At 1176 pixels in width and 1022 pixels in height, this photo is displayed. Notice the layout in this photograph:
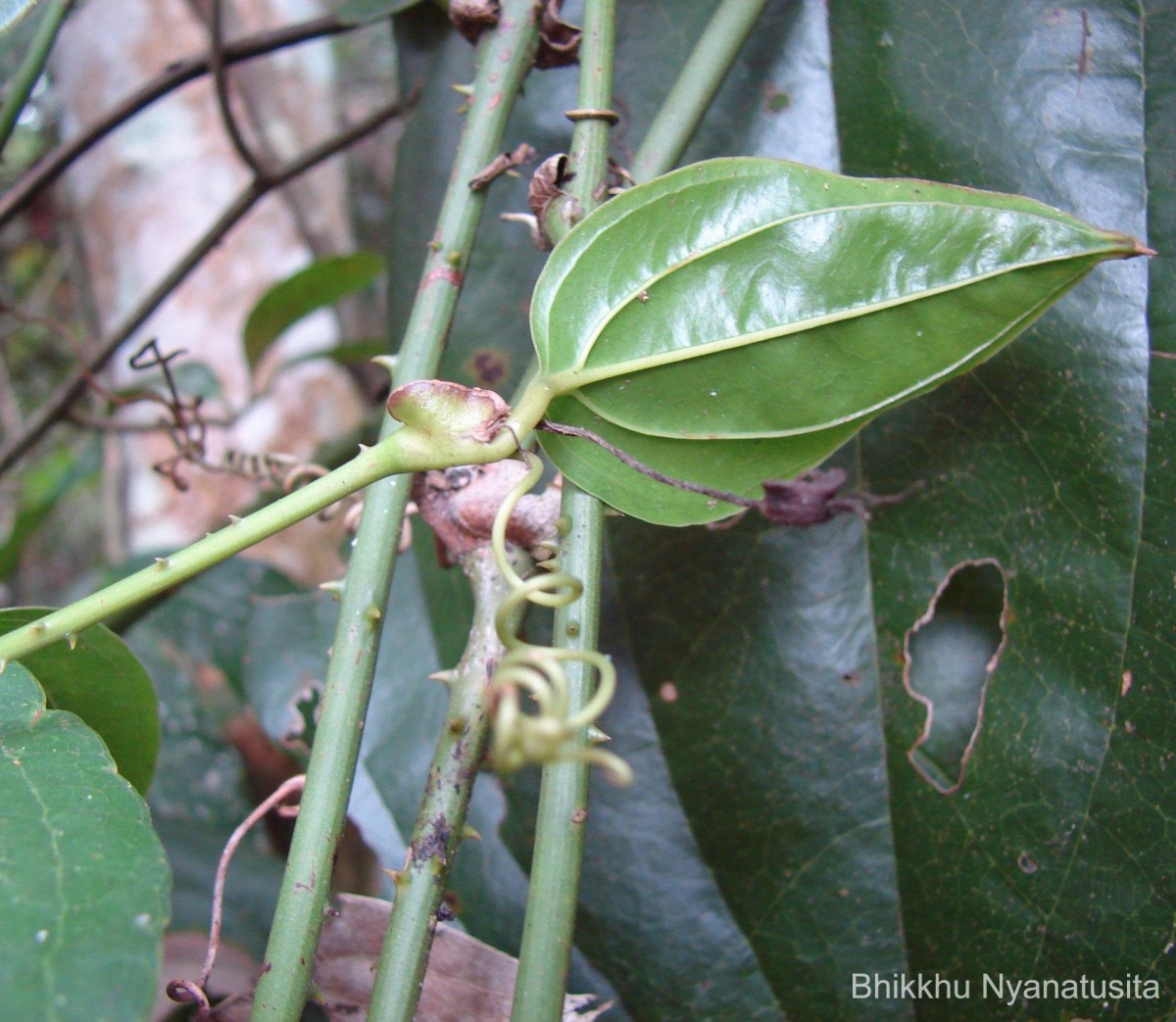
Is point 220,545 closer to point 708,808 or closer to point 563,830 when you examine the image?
point 563,830

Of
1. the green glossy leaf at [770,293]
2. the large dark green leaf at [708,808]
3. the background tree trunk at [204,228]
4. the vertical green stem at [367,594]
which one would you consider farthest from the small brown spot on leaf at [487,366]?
the background tree trunk at [204,228]

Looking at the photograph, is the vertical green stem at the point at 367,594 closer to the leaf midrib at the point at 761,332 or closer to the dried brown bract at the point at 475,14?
the dried brown bract at the point at 475,14

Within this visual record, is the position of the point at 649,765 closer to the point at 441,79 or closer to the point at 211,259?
the point at 441,79

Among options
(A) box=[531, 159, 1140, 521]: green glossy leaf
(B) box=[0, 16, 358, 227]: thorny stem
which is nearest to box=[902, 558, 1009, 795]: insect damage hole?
(A) box=[531, 159, 1140, 521]: green glossy leaf

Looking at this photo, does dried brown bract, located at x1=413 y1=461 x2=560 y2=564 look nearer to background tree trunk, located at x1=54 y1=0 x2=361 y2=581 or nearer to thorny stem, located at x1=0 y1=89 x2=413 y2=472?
thorny stem, located at x1=0 y1=89 x2=413 y2=472

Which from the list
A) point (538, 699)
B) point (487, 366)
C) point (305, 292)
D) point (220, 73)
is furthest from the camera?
point (305, 292)

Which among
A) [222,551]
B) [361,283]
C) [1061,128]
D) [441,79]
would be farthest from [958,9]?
[361,283]

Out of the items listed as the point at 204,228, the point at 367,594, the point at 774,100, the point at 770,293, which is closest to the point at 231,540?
the point at 367,594

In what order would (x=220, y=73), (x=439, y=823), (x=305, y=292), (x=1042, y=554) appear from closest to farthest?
(x=439, y=823), (x=1042, y=554), (x=220, y=73), (x=305, y=292)
